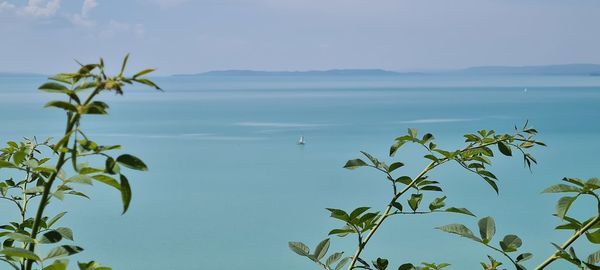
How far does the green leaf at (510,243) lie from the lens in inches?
25.7

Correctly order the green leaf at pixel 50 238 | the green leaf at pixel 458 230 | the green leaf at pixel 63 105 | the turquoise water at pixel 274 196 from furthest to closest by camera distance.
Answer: the turquoise water at pixel 274 196 → the green leaf at pixel 458 230 → the green leaf at pixel 50 238 → the green leaf at pixel 63 105

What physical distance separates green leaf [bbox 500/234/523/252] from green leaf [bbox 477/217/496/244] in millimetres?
16

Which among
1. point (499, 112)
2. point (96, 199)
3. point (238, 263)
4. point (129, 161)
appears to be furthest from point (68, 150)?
point (499, 112)

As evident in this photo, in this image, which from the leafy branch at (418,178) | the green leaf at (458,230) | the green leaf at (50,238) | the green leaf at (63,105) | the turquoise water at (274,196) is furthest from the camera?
the turquoise water at (274,196)

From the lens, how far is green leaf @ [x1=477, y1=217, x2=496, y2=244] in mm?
651

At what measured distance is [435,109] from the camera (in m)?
30.9

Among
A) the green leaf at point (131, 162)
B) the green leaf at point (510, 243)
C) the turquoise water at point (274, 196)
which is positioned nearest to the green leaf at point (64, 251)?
the green leaf at point (131, 162)

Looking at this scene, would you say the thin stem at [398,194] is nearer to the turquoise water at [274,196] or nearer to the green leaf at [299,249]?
the green leaf at [299,249]

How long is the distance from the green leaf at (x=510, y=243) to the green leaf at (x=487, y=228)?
2cm

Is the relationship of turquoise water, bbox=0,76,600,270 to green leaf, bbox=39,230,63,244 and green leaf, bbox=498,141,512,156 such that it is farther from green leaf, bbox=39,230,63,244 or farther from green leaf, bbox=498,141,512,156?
green leaf, bbox=39,230,63,244

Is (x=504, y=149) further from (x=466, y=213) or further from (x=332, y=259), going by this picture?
(x=332, y=259)

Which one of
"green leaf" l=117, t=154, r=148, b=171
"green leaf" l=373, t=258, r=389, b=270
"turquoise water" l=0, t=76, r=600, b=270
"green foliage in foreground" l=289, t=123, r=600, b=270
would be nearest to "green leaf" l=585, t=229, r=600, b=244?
"green foliage in foreground" l=289, t=123, r=600, b=270

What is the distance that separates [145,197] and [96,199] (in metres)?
1.14

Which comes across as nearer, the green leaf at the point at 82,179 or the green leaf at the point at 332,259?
the green leaf at the point at 82,179
